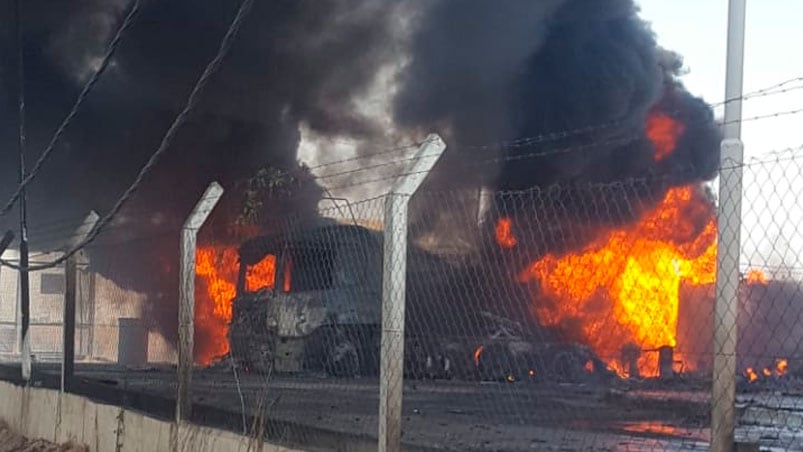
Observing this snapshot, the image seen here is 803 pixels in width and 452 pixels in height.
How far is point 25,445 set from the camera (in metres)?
9.09

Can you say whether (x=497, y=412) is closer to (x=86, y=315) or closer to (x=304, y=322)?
(x=304, y=322)

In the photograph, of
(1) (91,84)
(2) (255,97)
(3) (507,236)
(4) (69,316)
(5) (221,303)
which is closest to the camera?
(4) (69,316)

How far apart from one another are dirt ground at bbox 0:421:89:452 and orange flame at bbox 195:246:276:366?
6.33m

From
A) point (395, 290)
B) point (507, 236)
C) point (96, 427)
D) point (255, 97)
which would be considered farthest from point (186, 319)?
point (255, 97)

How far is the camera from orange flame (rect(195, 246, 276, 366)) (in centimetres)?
1709

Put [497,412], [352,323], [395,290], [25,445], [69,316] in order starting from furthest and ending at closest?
[352,323] < [497,412] < [69,316] < [25,445] < [395,290]

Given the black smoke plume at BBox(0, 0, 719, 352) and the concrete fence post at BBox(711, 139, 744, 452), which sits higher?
the black smoke plume at BBox(0, 0, 719, 352)

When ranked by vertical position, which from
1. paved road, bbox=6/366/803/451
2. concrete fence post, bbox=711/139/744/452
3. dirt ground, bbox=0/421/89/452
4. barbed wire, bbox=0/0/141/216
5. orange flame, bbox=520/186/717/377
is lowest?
dirt ground, bbox=0/421/89/452

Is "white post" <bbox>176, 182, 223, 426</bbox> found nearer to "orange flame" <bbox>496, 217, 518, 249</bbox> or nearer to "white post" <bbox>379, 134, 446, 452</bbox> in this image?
"white post" <bbox>379, 134, 446, 452</bbox>

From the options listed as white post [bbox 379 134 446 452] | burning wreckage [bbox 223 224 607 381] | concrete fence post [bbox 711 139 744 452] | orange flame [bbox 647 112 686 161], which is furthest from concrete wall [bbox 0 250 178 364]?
orange flame [bbox 647 112 686 161]

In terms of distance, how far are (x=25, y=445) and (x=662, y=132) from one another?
20.0 metres

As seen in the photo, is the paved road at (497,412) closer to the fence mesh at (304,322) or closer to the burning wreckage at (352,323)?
the fence mesh at (304,322)

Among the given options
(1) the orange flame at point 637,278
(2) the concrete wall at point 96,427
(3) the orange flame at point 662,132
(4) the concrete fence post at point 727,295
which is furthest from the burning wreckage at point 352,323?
(3) the orange flame at point 662,132

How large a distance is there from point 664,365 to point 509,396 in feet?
19.7
